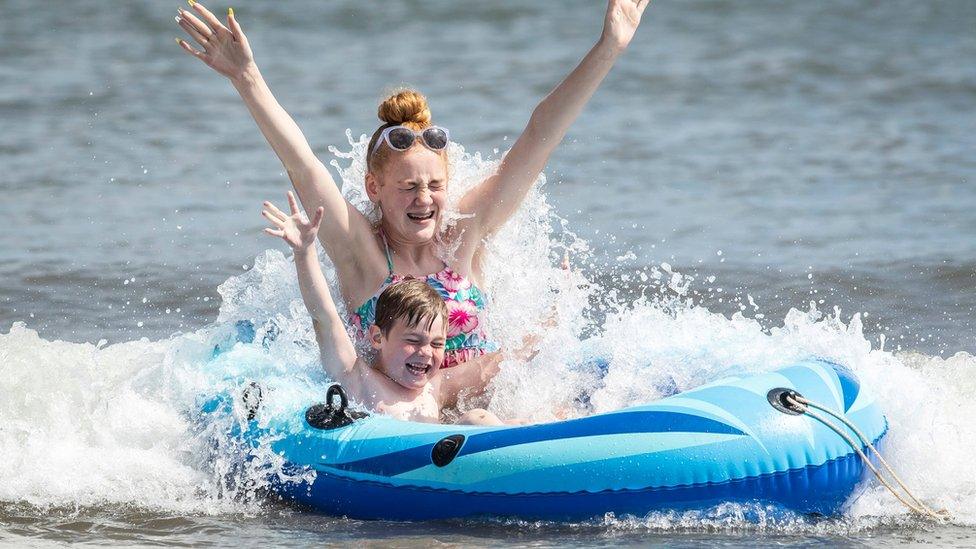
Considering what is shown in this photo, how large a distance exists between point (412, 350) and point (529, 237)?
1368 millimetres

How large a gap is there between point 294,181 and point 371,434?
1095mm

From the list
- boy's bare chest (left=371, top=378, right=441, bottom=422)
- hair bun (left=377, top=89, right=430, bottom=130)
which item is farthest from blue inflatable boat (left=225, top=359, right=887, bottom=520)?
hair bun (left=377, top=89, right=430, bottom=130)

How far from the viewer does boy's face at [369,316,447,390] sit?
5.58m

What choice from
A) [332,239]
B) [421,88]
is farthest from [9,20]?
[332,239]

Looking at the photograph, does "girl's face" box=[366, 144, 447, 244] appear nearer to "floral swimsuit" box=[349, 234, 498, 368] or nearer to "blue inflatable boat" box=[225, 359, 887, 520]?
"floral swimsuit" box=[349, 234, 498, 368]

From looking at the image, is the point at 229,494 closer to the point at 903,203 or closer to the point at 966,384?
the point at 966,384

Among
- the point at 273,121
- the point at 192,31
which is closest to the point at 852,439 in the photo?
the point at 273,121

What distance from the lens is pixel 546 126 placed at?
5.92 metres

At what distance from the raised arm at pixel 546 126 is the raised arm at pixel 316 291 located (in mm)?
907

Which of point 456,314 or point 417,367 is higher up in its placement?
point 456,314

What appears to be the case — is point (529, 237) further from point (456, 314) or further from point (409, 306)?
point (409, 306)

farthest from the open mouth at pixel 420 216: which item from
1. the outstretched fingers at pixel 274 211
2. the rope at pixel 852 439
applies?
the rope at pixel 852 439

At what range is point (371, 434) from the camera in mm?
5285

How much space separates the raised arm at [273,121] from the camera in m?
5.51
